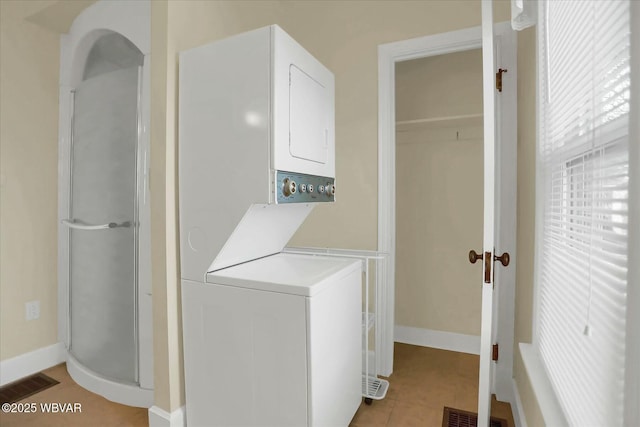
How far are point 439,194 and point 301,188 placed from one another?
1627 mm

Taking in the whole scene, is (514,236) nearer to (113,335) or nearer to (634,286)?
(634,286)

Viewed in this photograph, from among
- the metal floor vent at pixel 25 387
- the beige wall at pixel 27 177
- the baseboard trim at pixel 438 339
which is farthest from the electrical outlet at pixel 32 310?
the baseboard trim at pixel 438 339

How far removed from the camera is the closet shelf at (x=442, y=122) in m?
2.58

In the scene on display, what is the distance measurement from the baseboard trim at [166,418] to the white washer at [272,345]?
0.07 m

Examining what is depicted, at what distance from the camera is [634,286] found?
0.67 metres

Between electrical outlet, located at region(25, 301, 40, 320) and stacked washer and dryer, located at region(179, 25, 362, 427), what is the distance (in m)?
1.50

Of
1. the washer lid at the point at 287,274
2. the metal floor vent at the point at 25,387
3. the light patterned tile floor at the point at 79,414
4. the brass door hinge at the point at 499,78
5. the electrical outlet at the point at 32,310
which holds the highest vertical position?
the brass door hinge at the point at 499,78

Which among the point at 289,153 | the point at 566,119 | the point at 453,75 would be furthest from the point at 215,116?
the point at 453,75

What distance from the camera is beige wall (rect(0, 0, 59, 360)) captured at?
7.76ft

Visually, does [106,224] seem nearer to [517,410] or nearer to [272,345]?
[272,345]

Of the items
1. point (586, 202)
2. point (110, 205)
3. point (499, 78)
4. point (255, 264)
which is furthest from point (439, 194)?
point (110, 205)

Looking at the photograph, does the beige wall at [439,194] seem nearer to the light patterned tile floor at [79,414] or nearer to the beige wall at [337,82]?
the beige wall at [337,82]

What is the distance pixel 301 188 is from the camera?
1753 millimetres

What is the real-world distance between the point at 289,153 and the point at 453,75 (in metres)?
1.91
